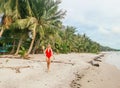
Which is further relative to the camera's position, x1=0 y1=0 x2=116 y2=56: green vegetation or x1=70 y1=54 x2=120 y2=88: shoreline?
x1=0 y1=0 x2=116 y2=56: green vegetation

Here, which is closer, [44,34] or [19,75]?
[19,75]

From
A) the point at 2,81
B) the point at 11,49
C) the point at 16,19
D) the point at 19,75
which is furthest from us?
the point at 11,49

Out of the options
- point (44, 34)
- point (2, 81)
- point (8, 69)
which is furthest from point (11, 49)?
point (2, 81)

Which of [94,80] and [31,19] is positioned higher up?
Answer: [31,19]

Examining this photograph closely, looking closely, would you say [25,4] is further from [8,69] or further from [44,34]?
[8,69]

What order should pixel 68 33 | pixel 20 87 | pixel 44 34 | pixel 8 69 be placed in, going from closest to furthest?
pixel 20 87
pixel 8 69
pixel 44 34
pixel 68 33

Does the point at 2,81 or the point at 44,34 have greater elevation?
the point at 44,34

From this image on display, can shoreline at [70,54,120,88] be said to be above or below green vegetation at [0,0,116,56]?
below

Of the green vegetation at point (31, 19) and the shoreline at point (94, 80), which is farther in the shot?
the green vegetation at point (31, 19)

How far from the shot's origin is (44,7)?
103ft

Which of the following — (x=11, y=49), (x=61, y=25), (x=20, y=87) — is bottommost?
(x=20, y=87)

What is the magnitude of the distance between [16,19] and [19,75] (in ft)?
53.0

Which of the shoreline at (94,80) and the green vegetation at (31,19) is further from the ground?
the green vegetation at (31,19)

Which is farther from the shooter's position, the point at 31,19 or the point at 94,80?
the point at 31,19
